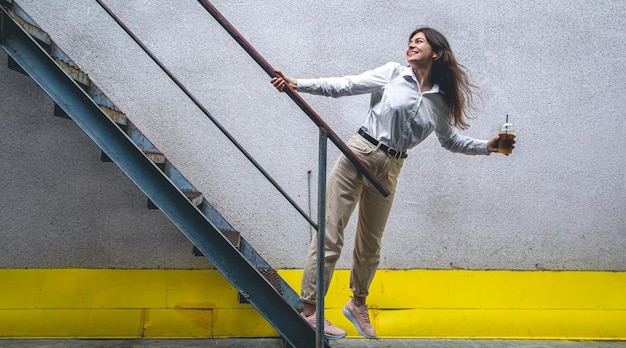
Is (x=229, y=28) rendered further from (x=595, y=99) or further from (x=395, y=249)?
(x=595, y=99)

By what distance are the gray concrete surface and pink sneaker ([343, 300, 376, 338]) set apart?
0.67 meters

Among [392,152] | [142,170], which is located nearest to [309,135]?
[392,152]

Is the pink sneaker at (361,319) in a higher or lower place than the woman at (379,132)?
lower

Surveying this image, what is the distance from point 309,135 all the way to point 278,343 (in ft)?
5.38

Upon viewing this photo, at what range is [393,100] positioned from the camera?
127 inches

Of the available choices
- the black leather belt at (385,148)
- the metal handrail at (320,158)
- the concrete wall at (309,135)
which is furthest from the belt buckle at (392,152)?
the concrete wall at (309,135)

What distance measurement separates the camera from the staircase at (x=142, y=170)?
3.21 m

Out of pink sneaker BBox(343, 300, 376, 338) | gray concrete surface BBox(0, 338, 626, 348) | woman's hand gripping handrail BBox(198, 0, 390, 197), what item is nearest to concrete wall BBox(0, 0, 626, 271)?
gray concrete surface BBox(0, 338, 626, 348)

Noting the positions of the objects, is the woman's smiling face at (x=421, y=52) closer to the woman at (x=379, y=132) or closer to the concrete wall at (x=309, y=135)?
the woman at (x=379, y=132)

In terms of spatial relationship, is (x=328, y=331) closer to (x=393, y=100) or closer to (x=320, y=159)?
(x=320, y=159)

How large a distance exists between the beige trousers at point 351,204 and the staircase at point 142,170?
21cm

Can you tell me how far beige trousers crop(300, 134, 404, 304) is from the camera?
3232mm

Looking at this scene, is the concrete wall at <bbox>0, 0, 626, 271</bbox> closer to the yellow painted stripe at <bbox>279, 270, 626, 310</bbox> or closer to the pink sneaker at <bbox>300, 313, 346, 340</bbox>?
the yellow painted stripe at <bbox>279, 270, 626, 310</bbox>

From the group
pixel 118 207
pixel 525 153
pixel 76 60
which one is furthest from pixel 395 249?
pixel 76 60
